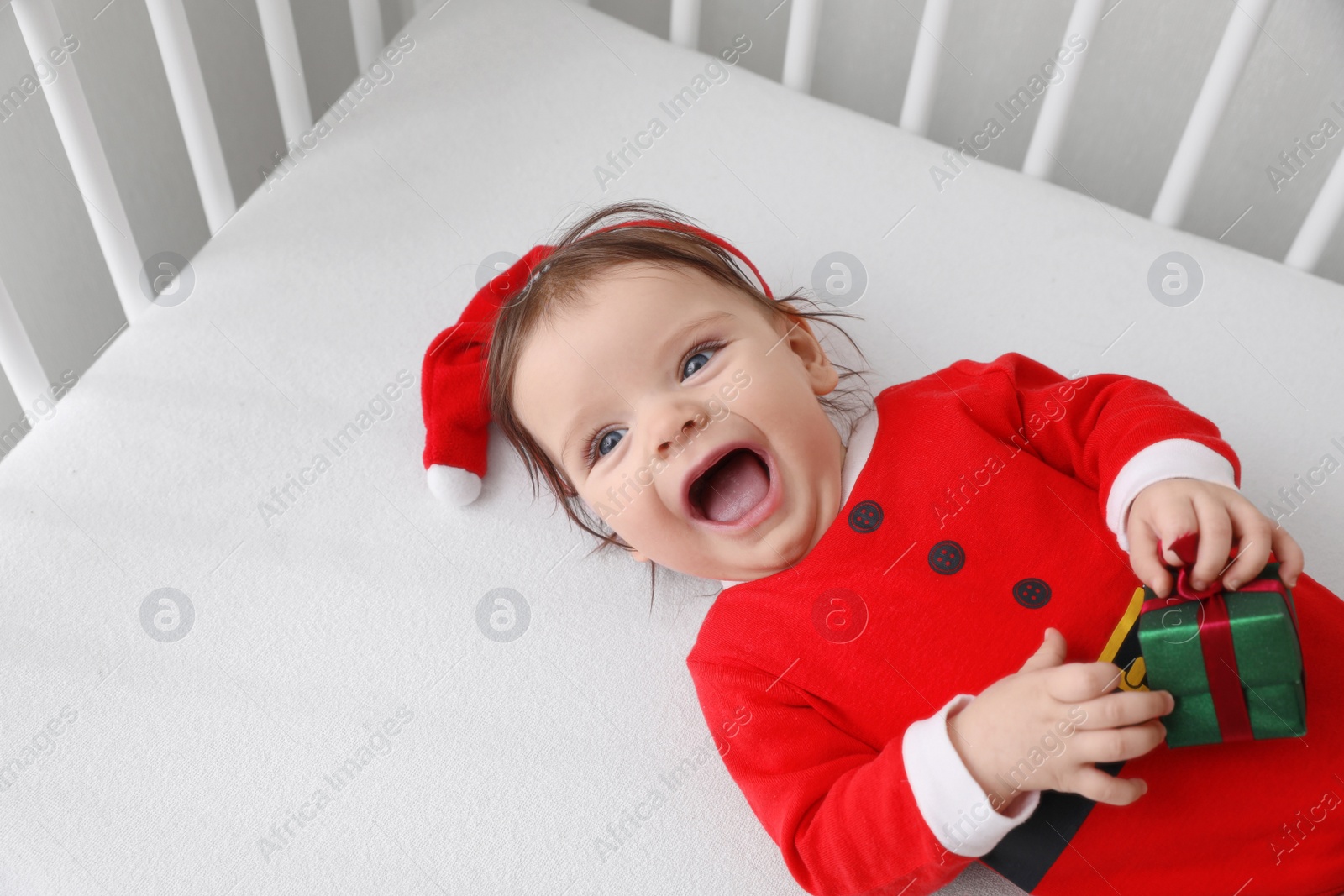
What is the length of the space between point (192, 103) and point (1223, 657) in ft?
3.13

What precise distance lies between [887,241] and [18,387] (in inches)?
30.9

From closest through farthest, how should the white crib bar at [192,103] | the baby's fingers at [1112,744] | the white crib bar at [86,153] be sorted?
1. the baby's fingers at [1112,744]
2. the white crib bar at [86,153]
3. the white crib bar at [192,103]

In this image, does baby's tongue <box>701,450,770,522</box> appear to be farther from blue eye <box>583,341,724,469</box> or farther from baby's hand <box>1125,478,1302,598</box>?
baby's hand <box>1125,478,1302,598</box>

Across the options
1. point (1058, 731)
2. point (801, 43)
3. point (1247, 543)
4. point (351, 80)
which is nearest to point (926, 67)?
point (801, 43)

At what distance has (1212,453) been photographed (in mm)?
769

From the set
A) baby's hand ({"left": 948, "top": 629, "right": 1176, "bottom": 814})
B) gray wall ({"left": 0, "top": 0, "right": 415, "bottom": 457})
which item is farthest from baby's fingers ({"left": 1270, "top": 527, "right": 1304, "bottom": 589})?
gray wall ({"left": 0, "top": 0, "right": 415, "bottom": 457})

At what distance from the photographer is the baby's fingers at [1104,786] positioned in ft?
2.12

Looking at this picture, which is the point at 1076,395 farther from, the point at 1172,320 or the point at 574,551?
the point at 574,551

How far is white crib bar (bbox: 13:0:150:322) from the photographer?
2.86 feet

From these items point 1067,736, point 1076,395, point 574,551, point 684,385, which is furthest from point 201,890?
point 1076,395

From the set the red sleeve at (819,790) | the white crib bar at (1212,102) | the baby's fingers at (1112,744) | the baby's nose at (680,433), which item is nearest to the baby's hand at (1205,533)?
the baby's fingers at (1112,744)

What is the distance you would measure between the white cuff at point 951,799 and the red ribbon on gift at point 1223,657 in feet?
0.40

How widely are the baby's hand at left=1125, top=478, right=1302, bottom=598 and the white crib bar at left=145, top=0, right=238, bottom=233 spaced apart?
2.86 ft

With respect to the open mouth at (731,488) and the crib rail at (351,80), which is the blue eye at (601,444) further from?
the crib rail at (351,80)
